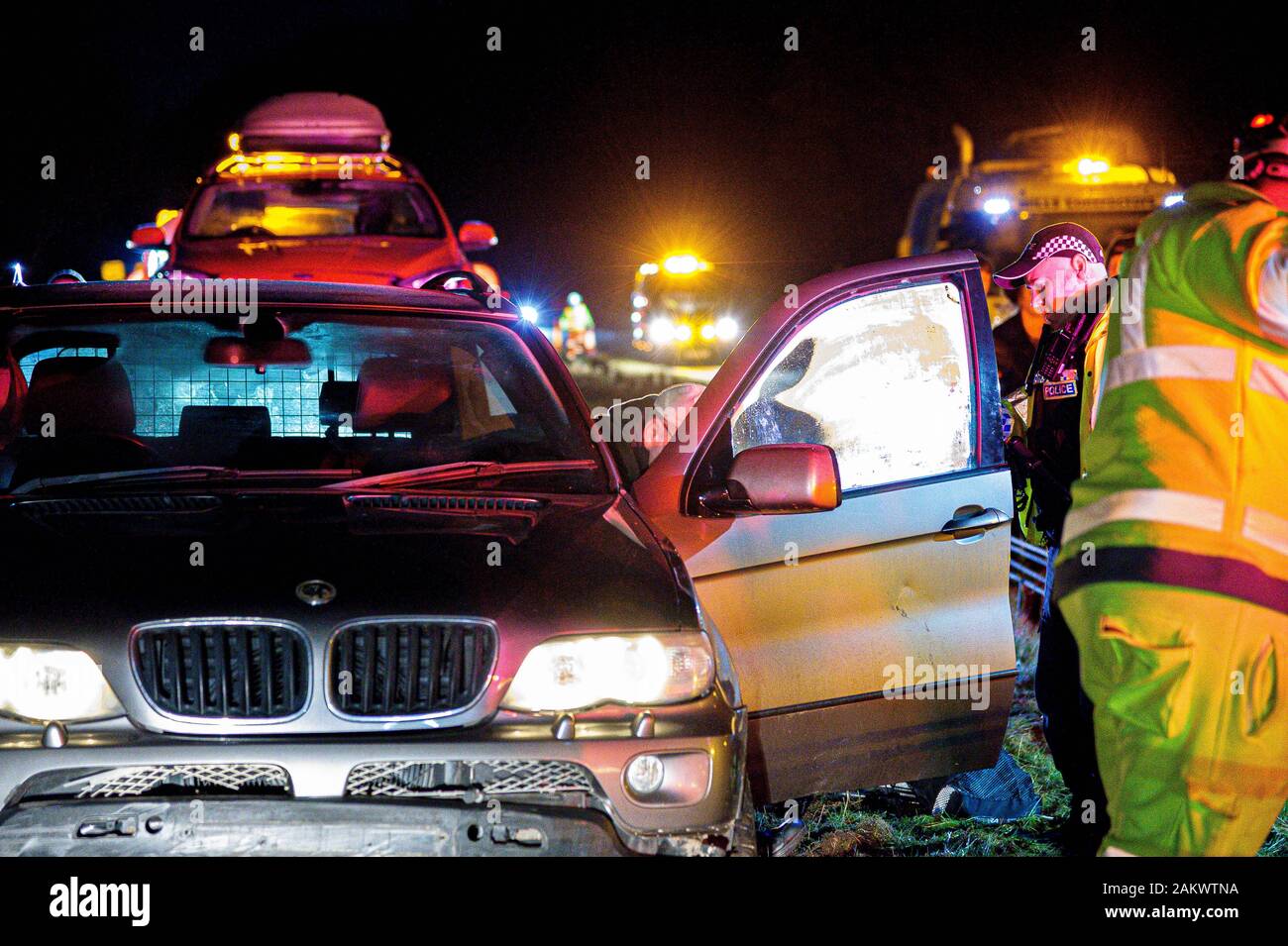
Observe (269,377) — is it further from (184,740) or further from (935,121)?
(935,121)

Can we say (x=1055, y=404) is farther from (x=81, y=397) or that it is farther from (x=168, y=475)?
(x=81, y=397)

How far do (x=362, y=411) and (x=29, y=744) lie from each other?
1603 millimetres

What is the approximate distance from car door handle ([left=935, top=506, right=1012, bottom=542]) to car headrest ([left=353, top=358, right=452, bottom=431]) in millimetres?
1404

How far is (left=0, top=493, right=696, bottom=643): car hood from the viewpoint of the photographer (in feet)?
10.5

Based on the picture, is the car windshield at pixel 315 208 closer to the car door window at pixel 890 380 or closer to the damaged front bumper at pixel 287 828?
the car door window at pixel 890 380

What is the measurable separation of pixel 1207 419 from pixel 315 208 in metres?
8.81

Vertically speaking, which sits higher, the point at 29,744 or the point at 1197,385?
the point at 1197,385

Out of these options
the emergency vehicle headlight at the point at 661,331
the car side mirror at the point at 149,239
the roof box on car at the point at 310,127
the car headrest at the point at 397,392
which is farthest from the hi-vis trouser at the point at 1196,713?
the emergency vehicle headlight at the point at 661,331

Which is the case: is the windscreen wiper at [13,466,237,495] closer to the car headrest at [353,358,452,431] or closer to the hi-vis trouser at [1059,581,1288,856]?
the car headrest at [353,358,452,431]

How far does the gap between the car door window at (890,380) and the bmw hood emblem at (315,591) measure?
1.55m

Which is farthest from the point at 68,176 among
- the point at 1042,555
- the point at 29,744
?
the point at 29,744

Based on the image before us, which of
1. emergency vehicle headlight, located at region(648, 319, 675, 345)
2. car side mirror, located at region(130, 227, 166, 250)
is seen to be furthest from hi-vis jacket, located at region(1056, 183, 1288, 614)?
emergency vehicle headlight, located at region(648, 319, 675, 345)

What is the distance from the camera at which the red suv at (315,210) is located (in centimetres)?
986
